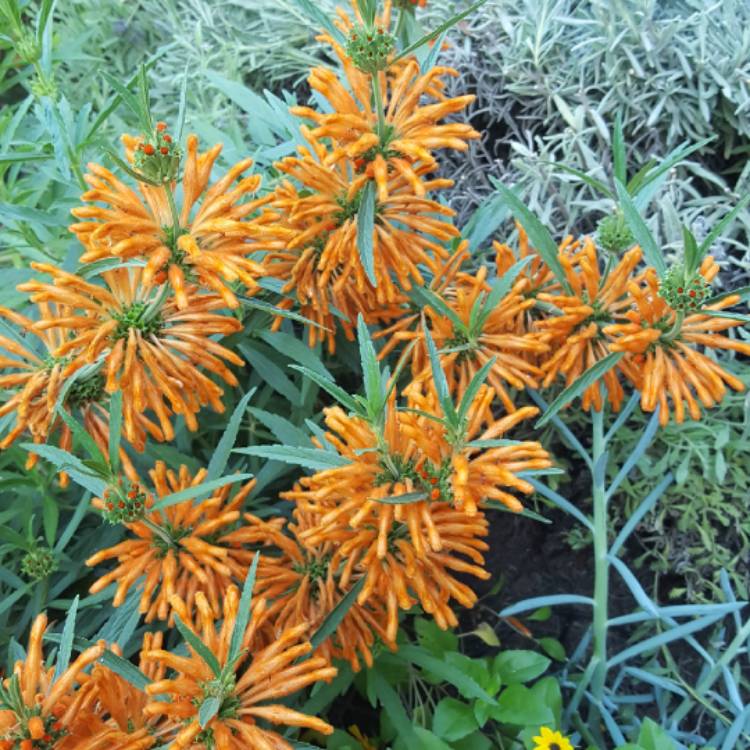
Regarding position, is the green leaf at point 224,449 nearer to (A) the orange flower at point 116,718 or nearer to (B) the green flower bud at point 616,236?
(A) the orange flower at point 116,718

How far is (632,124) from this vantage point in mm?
1637

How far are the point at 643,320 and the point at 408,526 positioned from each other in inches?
16.7

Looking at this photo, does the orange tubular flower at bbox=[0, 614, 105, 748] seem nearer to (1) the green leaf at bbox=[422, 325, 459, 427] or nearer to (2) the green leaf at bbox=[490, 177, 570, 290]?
(1) the green leaf at bbox=[422, 325, 459, 427]

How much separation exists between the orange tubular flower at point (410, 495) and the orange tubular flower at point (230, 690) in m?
0.12

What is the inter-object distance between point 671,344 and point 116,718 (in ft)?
2.66

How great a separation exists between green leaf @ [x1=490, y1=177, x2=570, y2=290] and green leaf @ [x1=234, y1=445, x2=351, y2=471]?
44cm

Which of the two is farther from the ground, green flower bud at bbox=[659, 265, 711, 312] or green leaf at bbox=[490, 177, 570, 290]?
green leaf at bbox=[490, 177, 570, 290]

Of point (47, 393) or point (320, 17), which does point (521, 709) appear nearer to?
point (47, 393)

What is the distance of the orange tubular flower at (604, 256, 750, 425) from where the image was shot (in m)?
1.03

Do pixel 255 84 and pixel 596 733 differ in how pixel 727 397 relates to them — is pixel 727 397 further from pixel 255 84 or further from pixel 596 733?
pixel 255 84

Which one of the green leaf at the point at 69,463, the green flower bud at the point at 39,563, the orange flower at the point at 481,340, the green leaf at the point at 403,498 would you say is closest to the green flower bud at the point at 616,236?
the orange flower at the point at 481,340

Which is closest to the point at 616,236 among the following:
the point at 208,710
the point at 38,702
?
the point at 208,710

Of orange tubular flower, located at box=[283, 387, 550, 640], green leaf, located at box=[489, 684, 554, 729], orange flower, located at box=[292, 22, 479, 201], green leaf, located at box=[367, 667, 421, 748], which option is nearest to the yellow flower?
green leaf, located at box=[489, 684, 554, 729]

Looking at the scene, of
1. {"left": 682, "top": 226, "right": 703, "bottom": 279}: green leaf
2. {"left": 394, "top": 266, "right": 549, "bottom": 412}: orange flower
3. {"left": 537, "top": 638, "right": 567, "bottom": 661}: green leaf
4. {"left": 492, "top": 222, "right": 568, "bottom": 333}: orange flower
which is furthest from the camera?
{"left": 537, "top": 638, "right": 567, "bottom": 661}: green leaf
